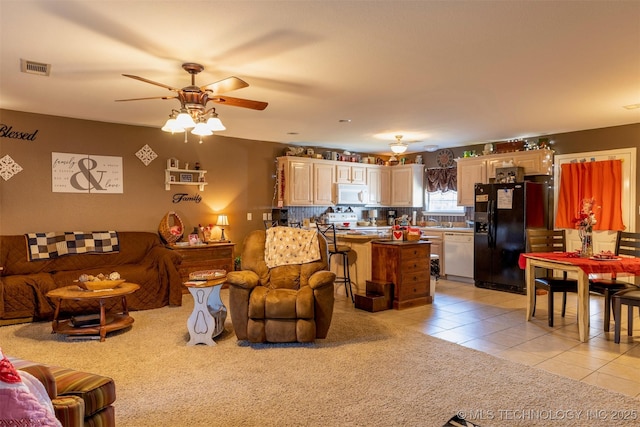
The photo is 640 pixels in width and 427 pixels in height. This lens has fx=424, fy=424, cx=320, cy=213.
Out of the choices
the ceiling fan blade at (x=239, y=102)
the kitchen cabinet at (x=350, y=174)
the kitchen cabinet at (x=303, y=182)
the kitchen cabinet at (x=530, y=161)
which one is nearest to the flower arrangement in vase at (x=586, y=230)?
the kitchen cabinet at (x=530, y=161)

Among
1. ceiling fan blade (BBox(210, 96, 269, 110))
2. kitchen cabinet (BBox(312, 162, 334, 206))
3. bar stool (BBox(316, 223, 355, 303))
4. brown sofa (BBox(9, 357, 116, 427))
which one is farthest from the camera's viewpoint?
kitchen cabinet (BBox(312, 162, 334, 206))

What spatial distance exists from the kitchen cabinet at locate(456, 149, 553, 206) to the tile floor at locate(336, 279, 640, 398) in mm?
1967

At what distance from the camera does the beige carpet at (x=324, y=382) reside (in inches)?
99.6

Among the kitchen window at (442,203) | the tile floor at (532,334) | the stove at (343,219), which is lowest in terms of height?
the tile floor at (532,334)

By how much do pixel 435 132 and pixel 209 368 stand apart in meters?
4.77

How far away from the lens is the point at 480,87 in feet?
13.4

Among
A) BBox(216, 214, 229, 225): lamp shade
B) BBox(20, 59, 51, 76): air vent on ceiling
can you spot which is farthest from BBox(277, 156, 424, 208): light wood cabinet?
BBox(20, 59, 51, 76): air vent on ceiling

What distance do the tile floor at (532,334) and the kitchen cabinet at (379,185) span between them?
304cm

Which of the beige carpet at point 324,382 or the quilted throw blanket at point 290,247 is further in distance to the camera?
the quilted throw blanket at point 290,247

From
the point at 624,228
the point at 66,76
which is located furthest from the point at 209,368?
the point at 624,228

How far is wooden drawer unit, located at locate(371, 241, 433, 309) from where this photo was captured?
516 cm

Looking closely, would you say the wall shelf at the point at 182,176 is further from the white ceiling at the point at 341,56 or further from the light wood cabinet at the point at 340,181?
the light wood cabinet at the point at 340,181

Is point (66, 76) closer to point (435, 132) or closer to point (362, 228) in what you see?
point (435, 132)

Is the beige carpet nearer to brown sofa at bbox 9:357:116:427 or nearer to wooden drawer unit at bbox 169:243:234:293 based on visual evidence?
brown sofa at bbox 9:357:116:427
